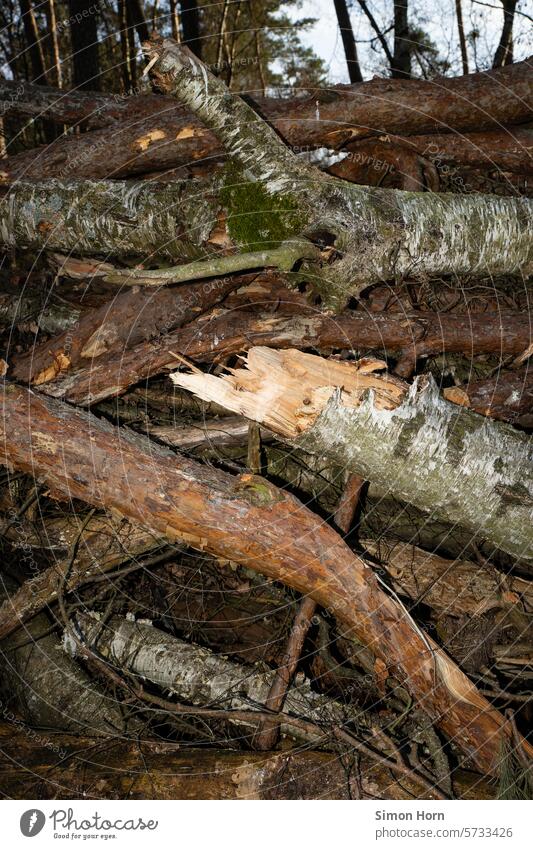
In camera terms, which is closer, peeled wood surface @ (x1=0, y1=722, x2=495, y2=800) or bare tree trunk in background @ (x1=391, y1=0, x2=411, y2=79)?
peeled wood surface @ (x1=0, y1=722, x2=495, y2=800)

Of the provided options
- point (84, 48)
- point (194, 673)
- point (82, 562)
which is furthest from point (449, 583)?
point (84, 48)

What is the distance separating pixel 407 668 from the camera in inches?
125

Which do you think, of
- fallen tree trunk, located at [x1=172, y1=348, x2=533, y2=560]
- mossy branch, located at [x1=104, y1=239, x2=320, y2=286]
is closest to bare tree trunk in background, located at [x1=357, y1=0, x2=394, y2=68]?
mossy branch, located at [x1=104, y1=239, x2=320, y2=286]

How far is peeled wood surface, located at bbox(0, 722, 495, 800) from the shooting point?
295 centimetres

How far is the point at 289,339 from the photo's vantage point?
3789 millimetres

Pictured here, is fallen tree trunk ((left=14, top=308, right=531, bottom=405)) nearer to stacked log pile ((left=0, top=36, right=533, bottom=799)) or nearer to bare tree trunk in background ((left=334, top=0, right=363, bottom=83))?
stacked log pile ((left=0, top=36, right=533, bottom=799))

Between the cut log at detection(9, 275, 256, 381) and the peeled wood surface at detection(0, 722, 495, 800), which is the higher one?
the cut log at detection(9, 275, 256, 381)

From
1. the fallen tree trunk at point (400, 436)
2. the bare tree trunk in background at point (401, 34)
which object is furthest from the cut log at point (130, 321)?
the bare tree trunk in background at point (401, 34)

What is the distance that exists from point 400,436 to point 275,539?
35.2 inches

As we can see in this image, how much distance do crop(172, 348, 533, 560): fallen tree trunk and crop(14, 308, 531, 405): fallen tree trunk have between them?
69cm

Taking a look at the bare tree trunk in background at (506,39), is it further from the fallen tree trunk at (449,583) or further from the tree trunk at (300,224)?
the fallen tree trunk at (449,583)
